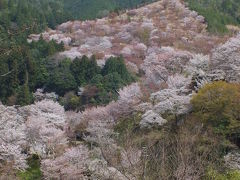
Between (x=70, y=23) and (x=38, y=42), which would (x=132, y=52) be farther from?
(x=70, y=23)

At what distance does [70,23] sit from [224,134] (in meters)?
59.0

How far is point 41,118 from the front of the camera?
30.3 meters

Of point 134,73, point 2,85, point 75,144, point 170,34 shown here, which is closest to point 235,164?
point 75,144

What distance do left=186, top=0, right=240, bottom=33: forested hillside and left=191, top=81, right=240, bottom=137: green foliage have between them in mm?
47241

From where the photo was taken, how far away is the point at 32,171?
23828mm

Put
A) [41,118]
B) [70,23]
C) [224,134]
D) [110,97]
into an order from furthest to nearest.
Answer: [70,23] → [110,97] → [41,118] → [224,134]

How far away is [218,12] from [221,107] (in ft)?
196

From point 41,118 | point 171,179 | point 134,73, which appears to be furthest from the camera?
point 134,73

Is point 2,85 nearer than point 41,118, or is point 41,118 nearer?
point 41,118

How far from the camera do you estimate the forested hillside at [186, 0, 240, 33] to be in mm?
68688

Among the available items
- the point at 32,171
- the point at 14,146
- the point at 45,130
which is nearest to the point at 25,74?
the point at 45,130

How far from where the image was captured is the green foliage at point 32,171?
75.2ft

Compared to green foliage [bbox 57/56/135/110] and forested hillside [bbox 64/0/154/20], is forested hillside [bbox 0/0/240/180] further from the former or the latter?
forested hillside [bbox 64/0/154/20]

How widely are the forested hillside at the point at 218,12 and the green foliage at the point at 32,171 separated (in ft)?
154
